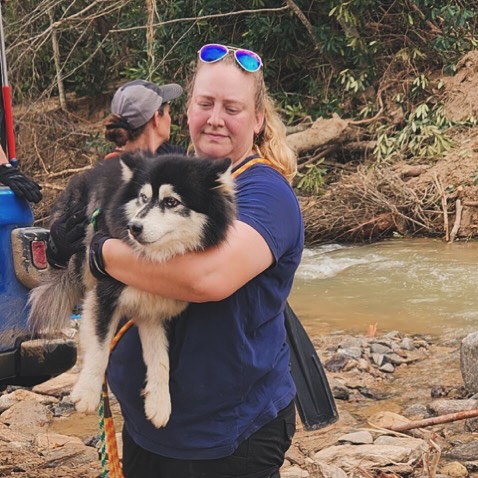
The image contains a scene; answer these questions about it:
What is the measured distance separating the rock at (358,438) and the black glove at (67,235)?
2789 mm

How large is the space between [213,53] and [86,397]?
1.20 meters

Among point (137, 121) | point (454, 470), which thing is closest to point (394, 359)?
point (454, 470)

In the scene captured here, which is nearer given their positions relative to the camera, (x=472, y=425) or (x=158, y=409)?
(x=158, y=409)

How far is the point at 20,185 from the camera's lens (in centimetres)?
362

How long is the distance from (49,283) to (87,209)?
53 cm

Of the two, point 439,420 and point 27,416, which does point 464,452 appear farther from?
point 27,416

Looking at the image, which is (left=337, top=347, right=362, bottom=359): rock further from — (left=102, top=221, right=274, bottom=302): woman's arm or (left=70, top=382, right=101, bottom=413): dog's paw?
(left=102, top=221, right=274, bottom=302): woman's arm

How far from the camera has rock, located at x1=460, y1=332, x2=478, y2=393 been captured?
618cm

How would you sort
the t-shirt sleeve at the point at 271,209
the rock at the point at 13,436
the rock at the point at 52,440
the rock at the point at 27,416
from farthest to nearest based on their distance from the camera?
the rock at the point at 27,416
the rock at the point at 13,436
the rock at the point at 52,440
the t-shirt sleeve at the point at 271,209

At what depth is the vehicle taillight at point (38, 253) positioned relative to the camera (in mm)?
3590

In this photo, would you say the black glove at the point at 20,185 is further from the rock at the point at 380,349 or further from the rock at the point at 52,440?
the rock at the point at 380,349

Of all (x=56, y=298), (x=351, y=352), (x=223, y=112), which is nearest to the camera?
(x=223, y=112)

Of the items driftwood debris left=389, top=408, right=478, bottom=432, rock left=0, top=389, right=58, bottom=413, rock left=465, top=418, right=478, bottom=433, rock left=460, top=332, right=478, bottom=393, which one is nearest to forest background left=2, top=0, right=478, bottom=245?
rock left=460, top=332, right=478, bottom=393

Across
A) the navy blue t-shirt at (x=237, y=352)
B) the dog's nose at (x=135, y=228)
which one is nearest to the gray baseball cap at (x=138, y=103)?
the navy blue t-shirt at (x=237, y=352)
